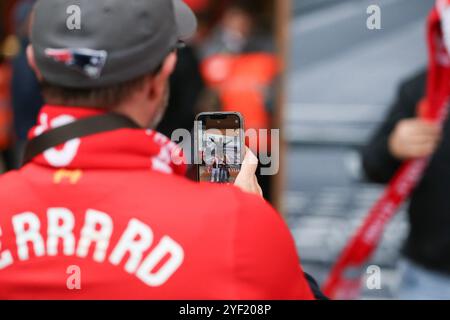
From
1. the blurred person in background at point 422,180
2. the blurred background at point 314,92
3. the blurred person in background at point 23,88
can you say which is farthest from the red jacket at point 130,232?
the blurred person in background at point 23,88

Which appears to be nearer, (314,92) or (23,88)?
(314,92)

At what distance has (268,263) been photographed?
1219mm

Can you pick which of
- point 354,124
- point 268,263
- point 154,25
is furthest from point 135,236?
point 354,124

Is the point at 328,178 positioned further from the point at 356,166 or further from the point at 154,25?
the point at 154,25

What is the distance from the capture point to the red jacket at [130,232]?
1.21m

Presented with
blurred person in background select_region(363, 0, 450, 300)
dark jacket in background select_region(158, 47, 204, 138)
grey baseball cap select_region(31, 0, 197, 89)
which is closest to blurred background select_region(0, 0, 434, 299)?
dark jacket in background select_region(158, 47, 204, 138)

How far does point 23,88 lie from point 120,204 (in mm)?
2729

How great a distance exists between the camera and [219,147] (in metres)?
1.40

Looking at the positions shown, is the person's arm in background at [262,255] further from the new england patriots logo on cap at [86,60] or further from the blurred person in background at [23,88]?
the blurred person in background at [23,88]

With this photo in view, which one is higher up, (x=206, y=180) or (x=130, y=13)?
(x=130, y=13)

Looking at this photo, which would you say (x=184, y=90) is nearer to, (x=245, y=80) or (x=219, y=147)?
(x=245, y=80)

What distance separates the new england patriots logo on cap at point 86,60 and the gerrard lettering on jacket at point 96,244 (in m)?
0.21

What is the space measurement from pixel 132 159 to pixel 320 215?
98.6 inches

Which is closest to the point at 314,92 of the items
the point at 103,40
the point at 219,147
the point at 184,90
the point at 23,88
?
the point at 184,90
